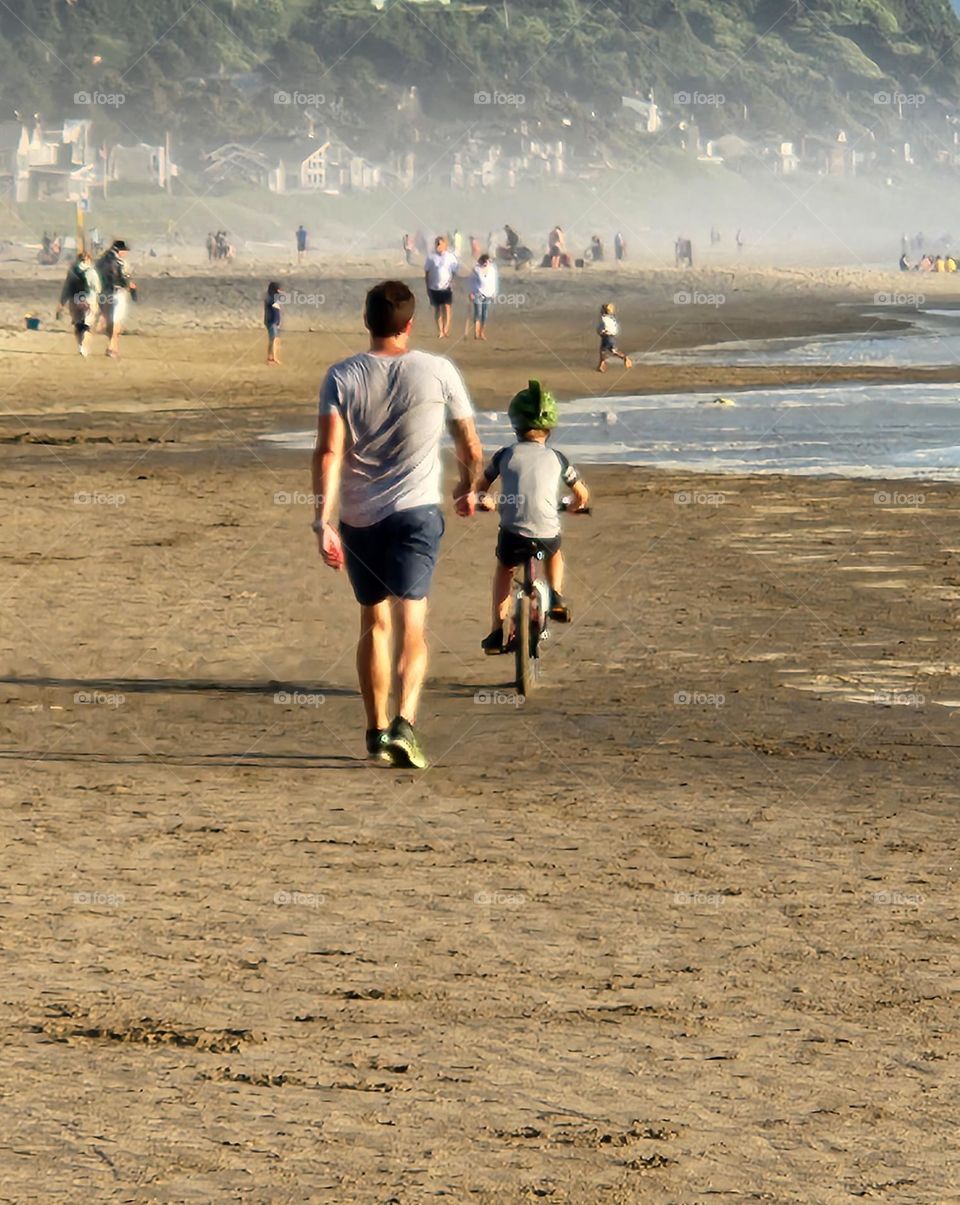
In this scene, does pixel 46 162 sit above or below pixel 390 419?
above

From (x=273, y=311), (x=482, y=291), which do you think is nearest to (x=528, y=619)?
(x=273, y=311)

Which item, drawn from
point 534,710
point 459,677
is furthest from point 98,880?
point 459,677

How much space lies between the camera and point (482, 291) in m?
37.8

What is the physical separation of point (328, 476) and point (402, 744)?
1.08 meters

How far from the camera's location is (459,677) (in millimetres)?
10539

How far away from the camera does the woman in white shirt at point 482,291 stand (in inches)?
1484

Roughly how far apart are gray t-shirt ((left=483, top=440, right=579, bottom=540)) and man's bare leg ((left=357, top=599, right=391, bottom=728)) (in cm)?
145

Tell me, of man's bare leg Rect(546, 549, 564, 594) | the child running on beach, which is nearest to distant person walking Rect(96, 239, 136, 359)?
the child running on beach

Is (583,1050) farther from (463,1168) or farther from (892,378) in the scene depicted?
(892,378)

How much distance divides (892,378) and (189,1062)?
27.1 meters

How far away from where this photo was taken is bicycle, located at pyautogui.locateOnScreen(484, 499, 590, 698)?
9789 mm

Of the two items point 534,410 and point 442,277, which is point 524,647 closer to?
point 534,410

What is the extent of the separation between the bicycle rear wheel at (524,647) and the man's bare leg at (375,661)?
50.5 inches

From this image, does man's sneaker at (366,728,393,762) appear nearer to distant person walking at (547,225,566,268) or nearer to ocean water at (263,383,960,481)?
ocean water at (263,383,960,481)
